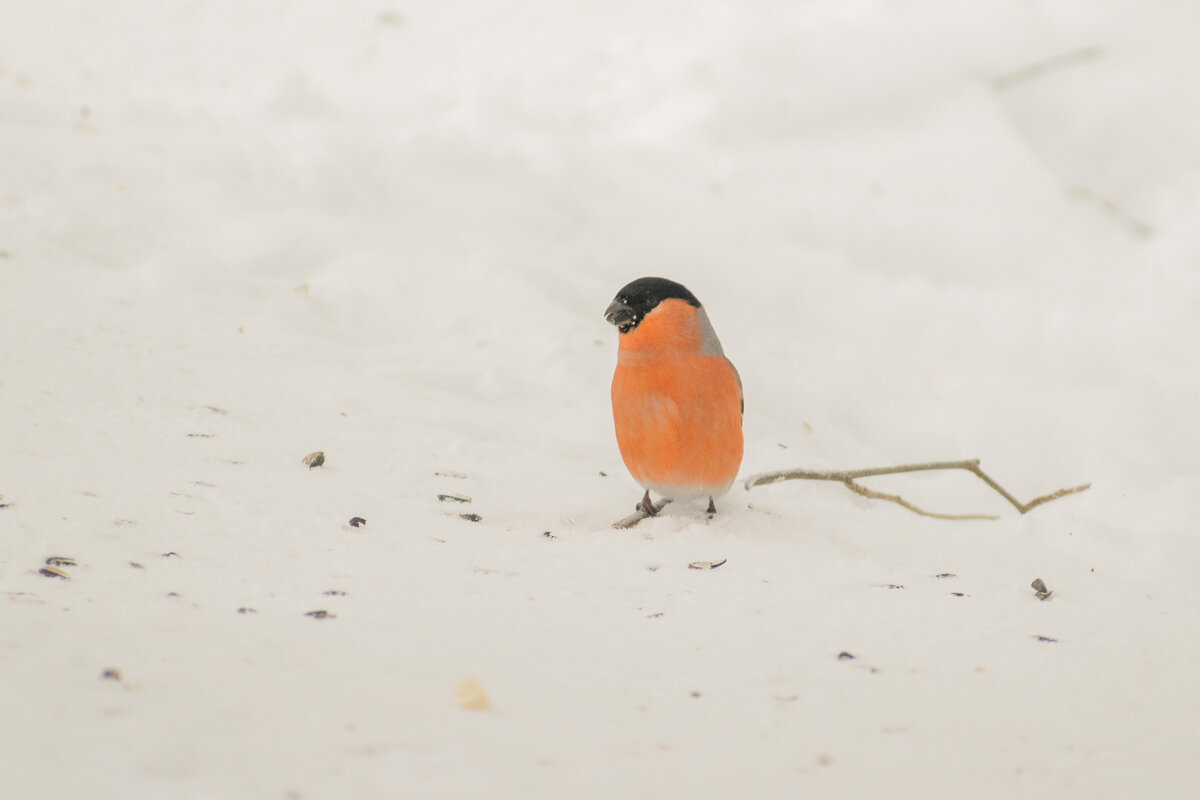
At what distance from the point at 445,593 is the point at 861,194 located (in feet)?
15.2

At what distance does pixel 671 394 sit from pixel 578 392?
45.2 inches

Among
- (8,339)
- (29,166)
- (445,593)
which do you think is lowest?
(445,593)

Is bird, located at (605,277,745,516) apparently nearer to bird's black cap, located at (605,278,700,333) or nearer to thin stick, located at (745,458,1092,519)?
bird's black cap, located at (605,278,700,333)

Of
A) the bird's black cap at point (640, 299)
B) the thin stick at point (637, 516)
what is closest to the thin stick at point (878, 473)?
the thin stick at point (637, 516)

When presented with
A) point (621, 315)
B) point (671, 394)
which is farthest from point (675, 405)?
point (621, 315)

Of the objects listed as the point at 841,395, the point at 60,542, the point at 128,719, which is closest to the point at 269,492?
the point at 60,542

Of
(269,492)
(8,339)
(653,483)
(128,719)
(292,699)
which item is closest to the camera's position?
(128,719)

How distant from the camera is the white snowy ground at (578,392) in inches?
58.0

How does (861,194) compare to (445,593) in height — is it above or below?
above

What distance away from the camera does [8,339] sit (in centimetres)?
312

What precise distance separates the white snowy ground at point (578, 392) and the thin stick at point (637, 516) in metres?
0.05

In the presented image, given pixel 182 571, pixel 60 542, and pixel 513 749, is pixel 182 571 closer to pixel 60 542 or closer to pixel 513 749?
pixel 60 542

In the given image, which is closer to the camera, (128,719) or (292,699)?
(128,719)

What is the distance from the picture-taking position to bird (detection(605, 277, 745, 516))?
2.60 m
